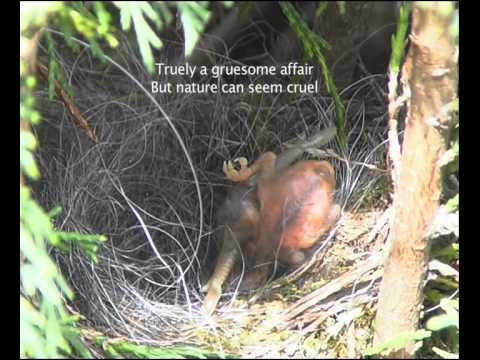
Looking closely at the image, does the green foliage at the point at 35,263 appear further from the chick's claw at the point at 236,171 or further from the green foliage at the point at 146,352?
the chick's claw at the point at 236,171

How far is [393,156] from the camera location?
971mm

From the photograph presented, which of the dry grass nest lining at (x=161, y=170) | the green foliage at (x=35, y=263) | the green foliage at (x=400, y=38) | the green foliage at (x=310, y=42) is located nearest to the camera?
the green foliage at (x=35, y=263)

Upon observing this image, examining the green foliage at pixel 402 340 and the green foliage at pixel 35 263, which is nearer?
the green foliage at pixel 35 263

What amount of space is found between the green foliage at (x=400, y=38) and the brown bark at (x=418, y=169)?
1.7 inches

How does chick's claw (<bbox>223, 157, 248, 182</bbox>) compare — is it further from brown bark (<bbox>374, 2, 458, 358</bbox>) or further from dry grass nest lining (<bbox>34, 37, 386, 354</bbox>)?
brown bark (<bbox>374, 2, 458, 358</bbox>)

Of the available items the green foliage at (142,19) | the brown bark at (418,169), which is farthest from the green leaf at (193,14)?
the brown bark at (418,169)

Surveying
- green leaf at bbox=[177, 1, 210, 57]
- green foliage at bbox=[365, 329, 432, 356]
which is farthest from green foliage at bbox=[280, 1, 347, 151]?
green foliage at bbox=[365, 329, 432, 356]

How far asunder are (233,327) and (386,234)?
23cm

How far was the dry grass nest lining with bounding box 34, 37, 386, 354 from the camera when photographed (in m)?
1.09

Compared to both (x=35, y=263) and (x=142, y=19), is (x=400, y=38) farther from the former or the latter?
(x=35, y=263)

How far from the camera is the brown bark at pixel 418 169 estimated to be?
80cm

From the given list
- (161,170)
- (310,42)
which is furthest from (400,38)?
(161,170)
